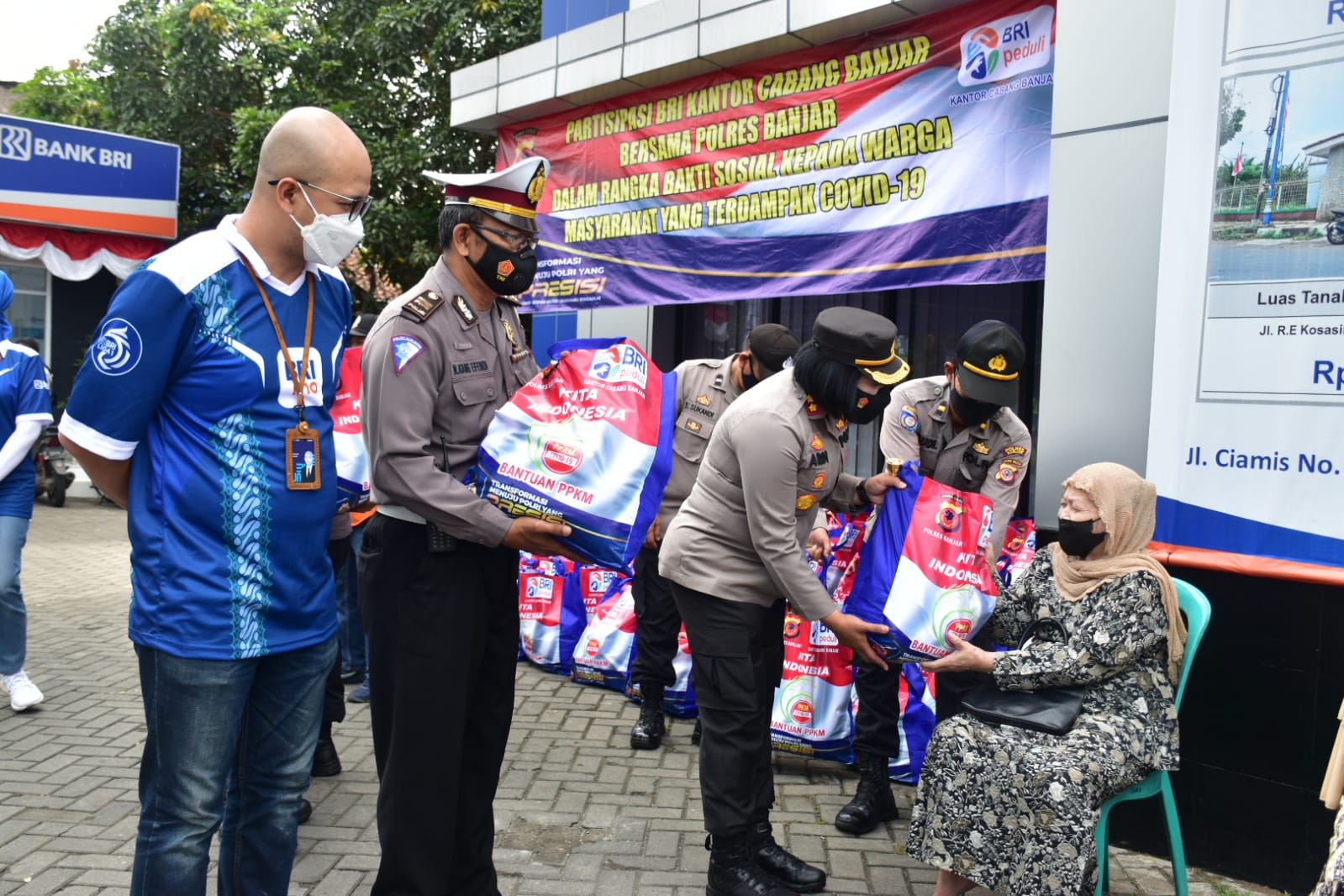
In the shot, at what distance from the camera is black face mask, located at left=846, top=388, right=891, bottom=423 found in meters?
3.16

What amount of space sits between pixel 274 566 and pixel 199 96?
15076 millimetres

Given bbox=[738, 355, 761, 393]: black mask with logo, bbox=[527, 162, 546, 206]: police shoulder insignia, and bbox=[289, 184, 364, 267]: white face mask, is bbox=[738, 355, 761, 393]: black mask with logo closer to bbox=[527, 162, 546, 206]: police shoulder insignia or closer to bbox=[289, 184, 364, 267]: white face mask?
bbox=[527, 162, 546, 206]: police shoulder insignia

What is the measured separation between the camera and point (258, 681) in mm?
2379

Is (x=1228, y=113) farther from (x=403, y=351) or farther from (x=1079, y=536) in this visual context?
(x=403, y=351)

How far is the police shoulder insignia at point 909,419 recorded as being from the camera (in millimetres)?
3982

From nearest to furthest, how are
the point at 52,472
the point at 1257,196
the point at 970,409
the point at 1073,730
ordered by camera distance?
the point at 1073,730, the point at 1257,196, the point at 970,409, the point at 52,472

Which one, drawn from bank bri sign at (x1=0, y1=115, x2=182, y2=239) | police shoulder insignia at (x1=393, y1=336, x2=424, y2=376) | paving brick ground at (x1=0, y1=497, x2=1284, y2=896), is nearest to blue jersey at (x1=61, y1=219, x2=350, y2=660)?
police shoulder insignia at (x1=393, y1=336, x2=424, y2=376)

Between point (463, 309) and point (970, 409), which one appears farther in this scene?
point (970, 409)

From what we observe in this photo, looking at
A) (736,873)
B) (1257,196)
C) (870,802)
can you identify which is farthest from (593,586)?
(1257,196)

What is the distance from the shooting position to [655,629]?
16.4 ft

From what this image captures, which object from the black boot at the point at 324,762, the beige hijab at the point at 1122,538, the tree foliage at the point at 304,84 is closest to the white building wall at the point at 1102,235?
the beige hijab at the point at 1122,538

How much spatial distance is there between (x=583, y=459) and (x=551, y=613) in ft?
11.9

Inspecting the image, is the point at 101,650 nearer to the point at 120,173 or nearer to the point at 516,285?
the point at 516,285

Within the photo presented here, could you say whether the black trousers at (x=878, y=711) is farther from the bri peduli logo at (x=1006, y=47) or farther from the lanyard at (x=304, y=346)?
the bri peduli logo at (x=1006, y=47)
